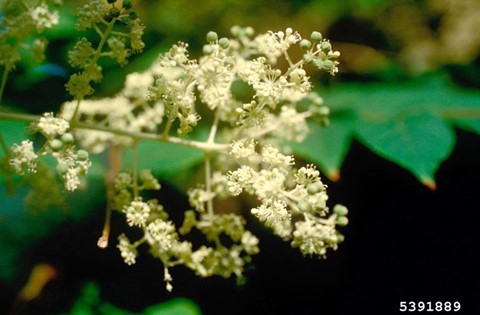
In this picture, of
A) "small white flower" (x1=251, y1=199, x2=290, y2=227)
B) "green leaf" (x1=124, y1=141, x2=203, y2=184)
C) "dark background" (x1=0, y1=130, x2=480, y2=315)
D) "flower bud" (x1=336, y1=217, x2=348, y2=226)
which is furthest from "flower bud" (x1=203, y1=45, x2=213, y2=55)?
"dark background" (x1=0, y1=130, x2=480, y2=315)

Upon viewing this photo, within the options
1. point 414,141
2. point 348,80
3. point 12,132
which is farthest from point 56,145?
point 348,80

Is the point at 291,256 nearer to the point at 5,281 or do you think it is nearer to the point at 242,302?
the point at 242,302

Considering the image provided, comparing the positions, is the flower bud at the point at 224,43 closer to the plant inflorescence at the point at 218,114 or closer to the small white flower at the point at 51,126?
the plant inflorescence at the point at 218,114

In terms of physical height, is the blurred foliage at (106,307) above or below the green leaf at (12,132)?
below

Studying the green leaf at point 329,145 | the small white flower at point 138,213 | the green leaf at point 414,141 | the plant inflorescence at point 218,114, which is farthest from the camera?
the green leaf at point 329,145

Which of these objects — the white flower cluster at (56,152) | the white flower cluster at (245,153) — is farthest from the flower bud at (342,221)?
the white flower cluster at (56,152)

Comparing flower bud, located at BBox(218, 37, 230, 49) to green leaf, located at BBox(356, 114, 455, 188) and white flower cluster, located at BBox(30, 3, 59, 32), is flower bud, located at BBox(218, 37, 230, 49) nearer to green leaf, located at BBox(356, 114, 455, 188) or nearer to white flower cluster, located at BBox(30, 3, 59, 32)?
white flower cluster, located at BBox(30, 3, 59, 32)

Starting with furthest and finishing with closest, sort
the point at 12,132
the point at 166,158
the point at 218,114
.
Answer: the point at 166,158
the point at 12,132
the point at 218,114

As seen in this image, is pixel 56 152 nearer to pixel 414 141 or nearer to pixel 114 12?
pixel 114 12
